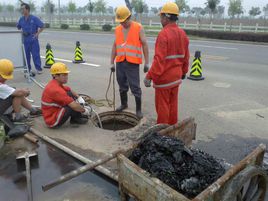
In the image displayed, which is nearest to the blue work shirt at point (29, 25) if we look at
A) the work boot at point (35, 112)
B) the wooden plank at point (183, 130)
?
the work boot at point (35, 112)

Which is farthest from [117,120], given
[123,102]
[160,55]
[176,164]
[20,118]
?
[176,164]

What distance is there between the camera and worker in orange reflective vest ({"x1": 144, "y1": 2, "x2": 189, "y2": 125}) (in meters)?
4.05

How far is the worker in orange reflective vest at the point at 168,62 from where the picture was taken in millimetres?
4047

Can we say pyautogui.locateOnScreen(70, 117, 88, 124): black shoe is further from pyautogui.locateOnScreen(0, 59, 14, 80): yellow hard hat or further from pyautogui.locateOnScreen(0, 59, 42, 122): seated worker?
pyautogui.locateOnScreen(0, 59, 14, 80): yellow hard hat

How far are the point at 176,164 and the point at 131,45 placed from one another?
9.59 feet

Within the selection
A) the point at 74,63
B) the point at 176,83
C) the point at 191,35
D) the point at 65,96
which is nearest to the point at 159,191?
the point at 176,83

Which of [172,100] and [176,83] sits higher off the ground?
[176,83]

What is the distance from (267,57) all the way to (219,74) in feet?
15.1

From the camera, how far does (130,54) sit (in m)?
5.20

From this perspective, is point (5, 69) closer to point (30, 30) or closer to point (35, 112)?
point (35, 112)

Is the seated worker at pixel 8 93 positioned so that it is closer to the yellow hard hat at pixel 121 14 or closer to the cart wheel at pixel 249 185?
the yellow hard hat at pixel 121 14

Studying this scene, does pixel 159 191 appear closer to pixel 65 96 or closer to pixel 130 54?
pixel 65 96

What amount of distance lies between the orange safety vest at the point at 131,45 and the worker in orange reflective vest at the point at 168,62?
98 centimetres

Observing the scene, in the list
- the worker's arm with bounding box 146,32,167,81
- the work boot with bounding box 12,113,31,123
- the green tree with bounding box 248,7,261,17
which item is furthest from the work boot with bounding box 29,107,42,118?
the green tree with bounding box 248,7,261,17
